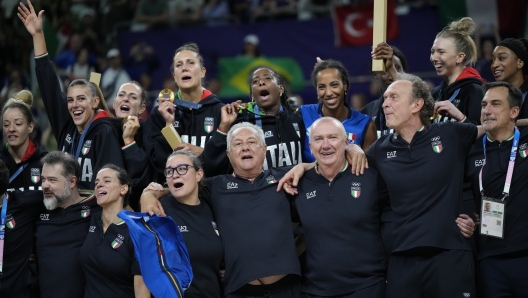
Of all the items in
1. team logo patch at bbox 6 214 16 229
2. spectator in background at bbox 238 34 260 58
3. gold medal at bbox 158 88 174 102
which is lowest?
team logo patch at bbox 6 214 16 229

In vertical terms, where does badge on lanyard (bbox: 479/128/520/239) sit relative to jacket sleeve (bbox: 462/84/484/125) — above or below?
below

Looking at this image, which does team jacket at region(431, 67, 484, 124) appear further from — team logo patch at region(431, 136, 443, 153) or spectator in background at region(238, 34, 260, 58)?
spectator in background at region(238, 34, 260, 58)

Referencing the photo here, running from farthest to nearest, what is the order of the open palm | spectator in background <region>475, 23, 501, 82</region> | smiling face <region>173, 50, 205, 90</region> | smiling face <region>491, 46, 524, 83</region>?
1. spectator in background <region>475, 23, 501, 82</region>
2. the open palm
3. smiling face <region>173, 50, 205, 90</region>
4. smiling face <region>491, 46, 524, 83</region>

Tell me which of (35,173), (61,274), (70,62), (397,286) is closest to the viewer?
(397,286)

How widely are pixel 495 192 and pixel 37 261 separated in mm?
3506

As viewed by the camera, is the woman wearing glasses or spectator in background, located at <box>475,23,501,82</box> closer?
the woman wearing glasses

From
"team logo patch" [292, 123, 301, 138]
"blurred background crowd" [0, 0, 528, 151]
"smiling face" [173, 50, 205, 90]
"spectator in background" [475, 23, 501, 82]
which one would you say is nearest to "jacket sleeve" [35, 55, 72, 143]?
"smiling face" [173, 50, 205, 90]

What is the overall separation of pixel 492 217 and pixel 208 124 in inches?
92.0

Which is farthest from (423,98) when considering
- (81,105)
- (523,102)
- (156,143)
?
(81,105)

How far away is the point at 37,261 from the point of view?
6379 mm

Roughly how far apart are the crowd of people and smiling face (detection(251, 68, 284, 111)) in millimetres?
12

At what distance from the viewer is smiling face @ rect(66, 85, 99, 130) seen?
6750 mm

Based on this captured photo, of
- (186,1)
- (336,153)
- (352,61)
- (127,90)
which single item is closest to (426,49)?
(352,61)

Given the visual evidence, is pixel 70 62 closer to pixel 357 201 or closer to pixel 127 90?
pixel 127 90
